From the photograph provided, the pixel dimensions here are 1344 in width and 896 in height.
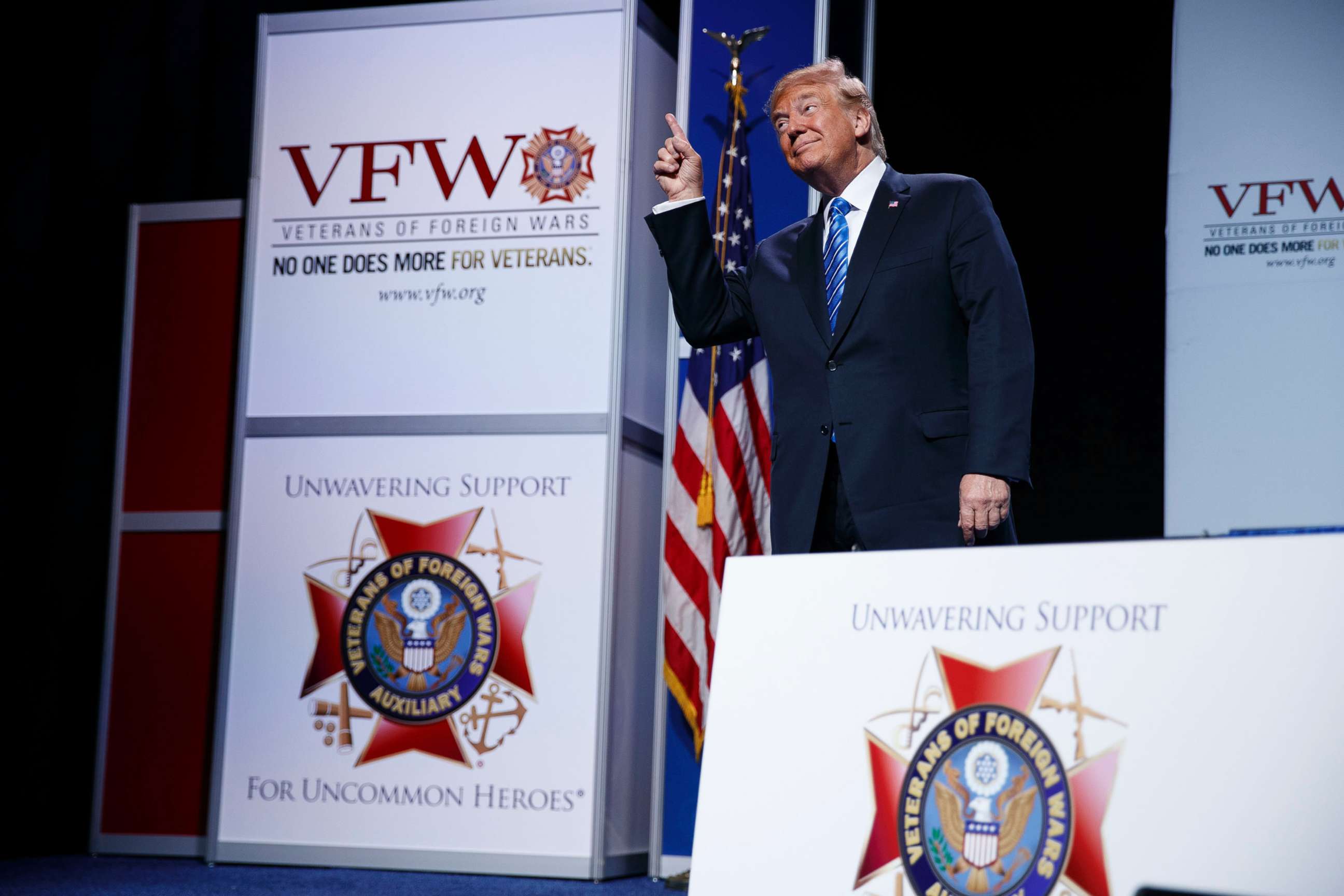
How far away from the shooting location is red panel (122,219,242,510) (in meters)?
4.46

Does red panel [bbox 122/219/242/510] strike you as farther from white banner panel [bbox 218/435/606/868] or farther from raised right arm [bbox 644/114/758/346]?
raised right arm [bbox 644/114/758/346]

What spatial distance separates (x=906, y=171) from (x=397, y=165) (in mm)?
1811

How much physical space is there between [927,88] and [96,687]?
3.52 meters

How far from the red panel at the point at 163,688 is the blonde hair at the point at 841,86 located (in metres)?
2.66

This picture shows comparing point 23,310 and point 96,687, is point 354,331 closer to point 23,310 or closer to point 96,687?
point 23,310

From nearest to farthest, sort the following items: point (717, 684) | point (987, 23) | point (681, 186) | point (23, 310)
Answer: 1. point (717, 684)
2. point (681, 186)
3. point (23, 310)
4. point (987, 23)

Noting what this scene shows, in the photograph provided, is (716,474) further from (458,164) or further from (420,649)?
(458,164)

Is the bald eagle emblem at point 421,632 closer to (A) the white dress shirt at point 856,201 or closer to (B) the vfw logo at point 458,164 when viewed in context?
(B) the vfw logo at point 458,164

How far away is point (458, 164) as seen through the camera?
163 inches

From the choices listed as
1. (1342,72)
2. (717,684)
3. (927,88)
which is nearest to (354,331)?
(927,88)

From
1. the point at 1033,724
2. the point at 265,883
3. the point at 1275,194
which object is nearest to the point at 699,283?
the point at 1033,724

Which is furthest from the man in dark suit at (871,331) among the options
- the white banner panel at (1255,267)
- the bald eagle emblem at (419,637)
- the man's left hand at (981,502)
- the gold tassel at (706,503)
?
the white banner panel at (1255,267)

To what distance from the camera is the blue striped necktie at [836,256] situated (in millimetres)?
2408

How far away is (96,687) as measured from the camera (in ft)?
15.7
